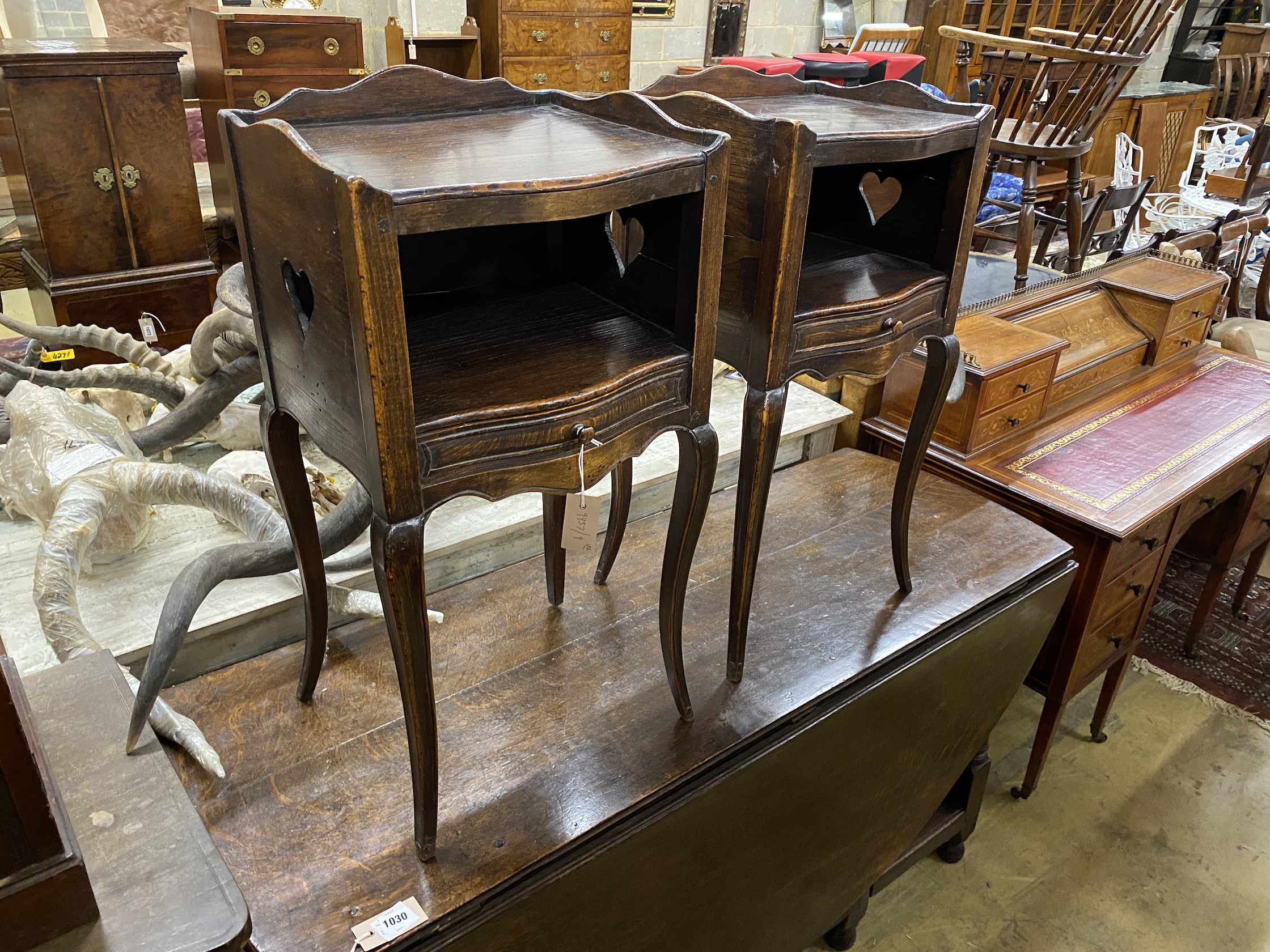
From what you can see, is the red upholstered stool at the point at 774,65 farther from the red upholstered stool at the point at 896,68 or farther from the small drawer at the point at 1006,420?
the small drawer at the point at 1006,420

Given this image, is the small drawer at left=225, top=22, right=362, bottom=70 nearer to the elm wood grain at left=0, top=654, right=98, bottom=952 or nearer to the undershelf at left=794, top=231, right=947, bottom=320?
the undershelf at left=794, top=231, right=947, bottom=320

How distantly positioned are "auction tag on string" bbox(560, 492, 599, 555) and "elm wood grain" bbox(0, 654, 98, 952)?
2.36 ft

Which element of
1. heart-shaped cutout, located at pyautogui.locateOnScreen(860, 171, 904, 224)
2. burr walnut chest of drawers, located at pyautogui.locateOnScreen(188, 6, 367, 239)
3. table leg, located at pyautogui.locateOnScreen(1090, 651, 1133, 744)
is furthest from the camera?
burr walnut chest of drawers, located at pyautogui.locateOnScreen(188, 6, 367, 239)

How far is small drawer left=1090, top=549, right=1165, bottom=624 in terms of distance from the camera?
1979 mm

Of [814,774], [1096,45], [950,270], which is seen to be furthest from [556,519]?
[1096,45]

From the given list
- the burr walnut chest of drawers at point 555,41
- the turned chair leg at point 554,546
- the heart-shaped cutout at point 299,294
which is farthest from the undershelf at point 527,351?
the burr walnut chest of drawers at point 555,41

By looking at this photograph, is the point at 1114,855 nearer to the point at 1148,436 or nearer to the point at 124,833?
the point at 1148,436

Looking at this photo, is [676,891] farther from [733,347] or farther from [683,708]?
[733,347]

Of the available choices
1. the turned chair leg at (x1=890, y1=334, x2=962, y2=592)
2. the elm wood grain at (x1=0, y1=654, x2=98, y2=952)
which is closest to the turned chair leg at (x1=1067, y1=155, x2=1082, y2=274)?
the turned chair leg at (x1=890, y1=334, x2=962, y2=592)

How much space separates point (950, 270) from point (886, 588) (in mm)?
604

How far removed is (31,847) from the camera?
82 cm

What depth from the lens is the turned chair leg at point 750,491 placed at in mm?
1194

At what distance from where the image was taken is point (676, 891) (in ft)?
4.19

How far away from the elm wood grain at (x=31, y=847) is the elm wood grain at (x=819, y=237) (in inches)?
33.3
